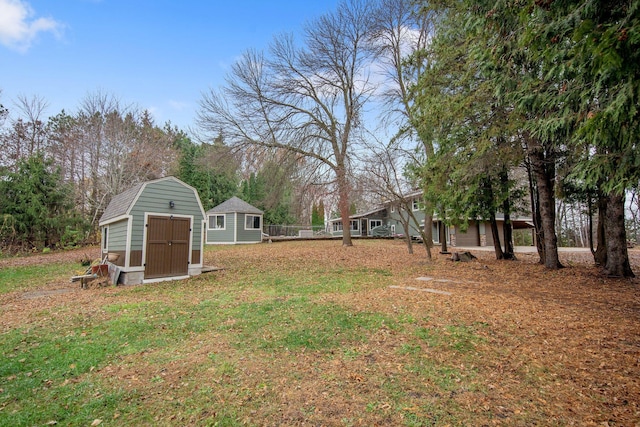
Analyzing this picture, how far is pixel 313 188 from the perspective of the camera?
53.6ft

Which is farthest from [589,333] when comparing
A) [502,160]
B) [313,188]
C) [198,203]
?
[313,188]

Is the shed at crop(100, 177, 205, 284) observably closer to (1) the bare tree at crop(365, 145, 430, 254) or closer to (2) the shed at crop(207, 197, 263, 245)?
(1) the bare tree at crop(365, 145, 430, 254)

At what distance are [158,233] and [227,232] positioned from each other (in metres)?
14.0

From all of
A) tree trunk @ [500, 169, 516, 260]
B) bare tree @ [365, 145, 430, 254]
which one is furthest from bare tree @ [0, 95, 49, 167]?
tree trunk @ [500, 169, 516, 260]

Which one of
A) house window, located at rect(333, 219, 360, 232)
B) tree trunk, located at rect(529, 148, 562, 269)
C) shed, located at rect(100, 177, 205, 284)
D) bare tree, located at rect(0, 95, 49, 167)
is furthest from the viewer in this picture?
house window, located at rect(333, 219, 360, 232)

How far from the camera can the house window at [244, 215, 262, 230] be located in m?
22.8

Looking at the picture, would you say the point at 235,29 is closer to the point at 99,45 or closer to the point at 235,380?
the point at 99,45

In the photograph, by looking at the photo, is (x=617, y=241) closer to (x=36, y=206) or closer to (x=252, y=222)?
(x=252, y=222)

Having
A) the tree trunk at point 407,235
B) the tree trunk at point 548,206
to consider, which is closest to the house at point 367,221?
the tree trunk at point 407,235

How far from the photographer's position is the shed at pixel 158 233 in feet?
27.2

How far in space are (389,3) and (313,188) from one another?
980 cm

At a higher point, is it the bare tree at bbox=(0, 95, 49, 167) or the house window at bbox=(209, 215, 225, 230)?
the bare tree at bbox=(0, 95, 49, 167)

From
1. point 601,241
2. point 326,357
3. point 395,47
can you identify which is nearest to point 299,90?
point 395,47

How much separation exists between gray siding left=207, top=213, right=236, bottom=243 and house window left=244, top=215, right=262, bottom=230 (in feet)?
3.09
